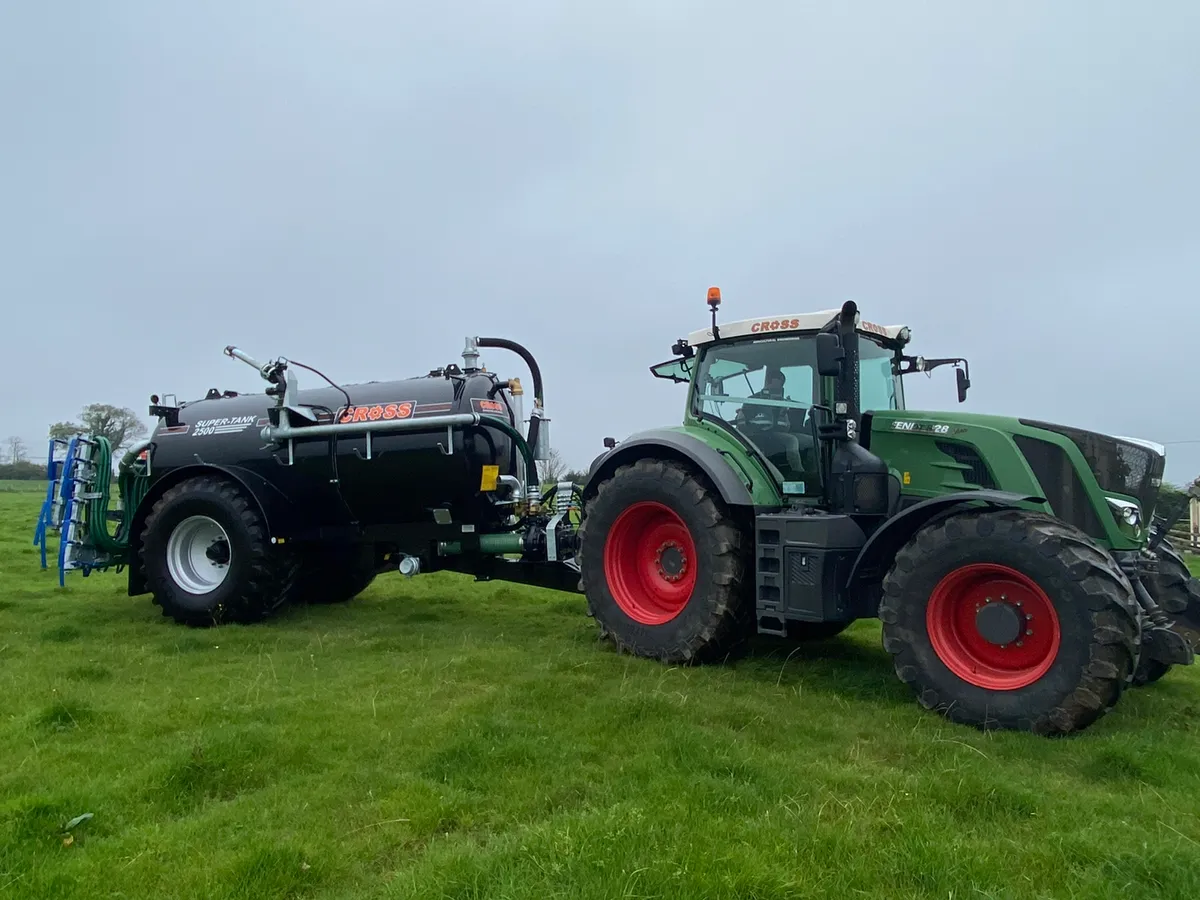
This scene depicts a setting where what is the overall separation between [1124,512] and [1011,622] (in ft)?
4.01

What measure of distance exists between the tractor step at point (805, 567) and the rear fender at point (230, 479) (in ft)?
15.3

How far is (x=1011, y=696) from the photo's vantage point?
4445 mm

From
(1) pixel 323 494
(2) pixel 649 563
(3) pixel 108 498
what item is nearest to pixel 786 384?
(2) pixel 649 563

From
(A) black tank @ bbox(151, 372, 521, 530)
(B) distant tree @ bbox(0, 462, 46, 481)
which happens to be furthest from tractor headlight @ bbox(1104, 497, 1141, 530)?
(B) distant tree @ bbox(0, 462, 46, 481)

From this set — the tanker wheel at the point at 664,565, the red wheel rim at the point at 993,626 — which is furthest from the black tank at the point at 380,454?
the red wheel rim at the point at 993,626

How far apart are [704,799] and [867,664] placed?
3101 millimetres

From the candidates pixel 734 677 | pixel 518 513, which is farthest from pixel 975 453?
pixel 518 513

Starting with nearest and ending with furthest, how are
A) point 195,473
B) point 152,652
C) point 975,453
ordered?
point 975,453
point 152,652
point 195,473

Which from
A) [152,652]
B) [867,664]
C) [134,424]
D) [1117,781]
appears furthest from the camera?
[134,424]

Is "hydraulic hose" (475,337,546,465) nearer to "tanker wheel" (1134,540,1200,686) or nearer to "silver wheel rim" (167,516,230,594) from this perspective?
"silver wheel rim" (167,516,230,594)

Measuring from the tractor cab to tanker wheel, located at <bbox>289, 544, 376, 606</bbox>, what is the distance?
3977mm

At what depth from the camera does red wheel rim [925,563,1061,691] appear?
14.8ft

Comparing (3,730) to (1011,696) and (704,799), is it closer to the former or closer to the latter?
(704,799)

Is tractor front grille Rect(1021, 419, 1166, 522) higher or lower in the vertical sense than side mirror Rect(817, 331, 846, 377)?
lower
